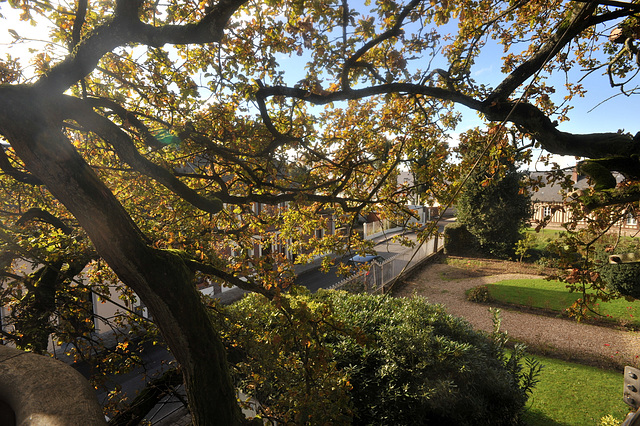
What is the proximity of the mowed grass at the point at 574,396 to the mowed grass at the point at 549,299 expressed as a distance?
375 cm

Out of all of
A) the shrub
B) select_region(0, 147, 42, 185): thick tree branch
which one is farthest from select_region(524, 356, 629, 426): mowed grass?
select_region(0, 147, 42, 185): thick tree branch

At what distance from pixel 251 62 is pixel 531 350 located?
443 inches

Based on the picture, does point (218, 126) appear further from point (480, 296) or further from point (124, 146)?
point (480, 296)

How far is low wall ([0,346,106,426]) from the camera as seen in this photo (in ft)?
5.53

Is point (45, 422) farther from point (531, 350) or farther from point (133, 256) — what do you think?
point (531, 350)

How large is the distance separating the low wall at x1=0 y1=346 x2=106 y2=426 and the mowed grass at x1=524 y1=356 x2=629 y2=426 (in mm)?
8093

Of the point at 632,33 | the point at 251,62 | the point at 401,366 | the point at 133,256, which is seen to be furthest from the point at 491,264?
the point at 133,256

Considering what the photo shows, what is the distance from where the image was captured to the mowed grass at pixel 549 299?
11.6 metres

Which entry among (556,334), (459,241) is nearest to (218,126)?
(556,334)

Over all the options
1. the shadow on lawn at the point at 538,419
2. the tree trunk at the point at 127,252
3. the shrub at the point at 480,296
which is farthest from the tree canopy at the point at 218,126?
the shrub at the point at 480,296

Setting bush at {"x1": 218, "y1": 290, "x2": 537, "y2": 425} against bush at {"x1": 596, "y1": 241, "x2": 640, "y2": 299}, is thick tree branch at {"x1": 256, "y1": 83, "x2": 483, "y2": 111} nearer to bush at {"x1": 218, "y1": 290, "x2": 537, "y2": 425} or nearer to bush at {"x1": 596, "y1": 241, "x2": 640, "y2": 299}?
bush at {"x1": 218, "y1": 290, "x2": 537, "y2": 425}

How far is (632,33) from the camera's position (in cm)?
359

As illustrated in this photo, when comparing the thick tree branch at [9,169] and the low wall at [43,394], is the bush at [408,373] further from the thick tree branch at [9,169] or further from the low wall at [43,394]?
Result: the thick tree branch at [9,169]

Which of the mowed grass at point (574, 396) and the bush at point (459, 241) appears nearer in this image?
the mowed grass at point (574, 396)
